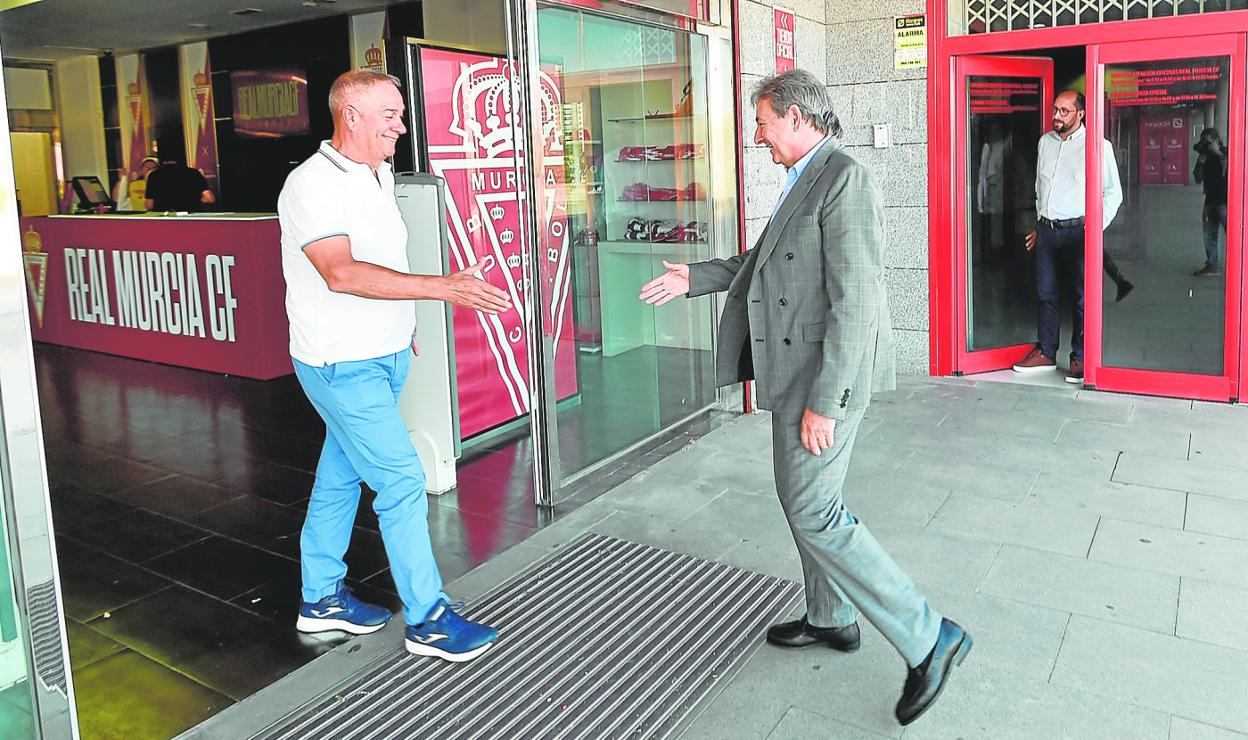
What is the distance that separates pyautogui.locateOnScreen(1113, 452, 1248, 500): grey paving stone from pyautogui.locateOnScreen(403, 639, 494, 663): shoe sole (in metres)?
2.90

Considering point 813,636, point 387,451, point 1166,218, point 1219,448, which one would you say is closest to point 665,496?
point 813,636

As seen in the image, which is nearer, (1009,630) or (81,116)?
(1009,630)

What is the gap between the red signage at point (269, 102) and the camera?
11.7 m

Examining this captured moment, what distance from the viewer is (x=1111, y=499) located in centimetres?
418

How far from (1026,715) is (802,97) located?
64.7 inches

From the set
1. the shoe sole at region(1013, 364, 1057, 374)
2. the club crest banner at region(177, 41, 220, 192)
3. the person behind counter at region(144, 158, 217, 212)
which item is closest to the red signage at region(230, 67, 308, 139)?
the club crest banner at region(177, 41, 220, 192)

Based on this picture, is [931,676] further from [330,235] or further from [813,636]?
[330,235]

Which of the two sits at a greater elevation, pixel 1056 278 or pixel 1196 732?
pixel 1056 278

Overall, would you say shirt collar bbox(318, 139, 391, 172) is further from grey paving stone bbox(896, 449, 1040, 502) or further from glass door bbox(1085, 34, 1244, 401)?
glass door bbox(1085, 34, 1244, 401)

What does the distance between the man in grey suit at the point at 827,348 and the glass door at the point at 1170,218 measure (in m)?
3.88

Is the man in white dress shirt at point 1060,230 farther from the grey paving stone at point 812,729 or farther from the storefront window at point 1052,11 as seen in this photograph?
the grey paving stone at point 812,729

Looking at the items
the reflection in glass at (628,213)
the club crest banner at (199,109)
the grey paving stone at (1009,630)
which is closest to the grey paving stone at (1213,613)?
the grey paving stone at (1009,630)

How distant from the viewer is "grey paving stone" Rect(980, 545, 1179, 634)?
3150 mm

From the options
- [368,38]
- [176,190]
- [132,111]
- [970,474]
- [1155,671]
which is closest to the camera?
[1155,671]
